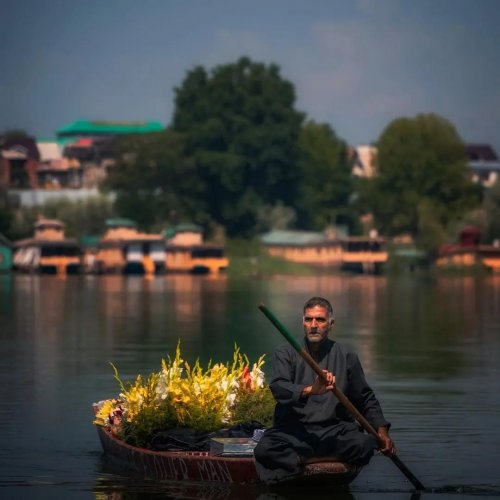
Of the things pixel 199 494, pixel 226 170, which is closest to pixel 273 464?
pixel 199 494

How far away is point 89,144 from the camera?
190m

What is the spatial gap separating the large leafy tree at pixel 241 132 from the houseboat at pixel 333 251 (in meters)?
3.92

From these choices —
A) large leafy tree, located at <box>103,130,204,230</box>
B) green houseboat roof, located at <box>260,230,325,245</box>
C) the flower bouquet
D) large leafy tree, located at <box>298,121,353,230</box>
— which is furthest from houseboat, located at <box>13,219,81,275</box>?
the flower bouquet

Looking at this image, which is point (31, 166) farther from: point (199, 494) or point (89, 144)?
point (199, 494)

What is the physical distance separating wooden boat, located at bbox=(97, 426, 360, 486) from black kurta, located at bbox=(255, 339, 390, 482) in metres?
0.15

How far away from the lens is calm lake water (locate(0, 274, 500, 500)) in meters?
20.5

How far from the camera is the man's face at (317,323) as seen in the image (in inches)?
690

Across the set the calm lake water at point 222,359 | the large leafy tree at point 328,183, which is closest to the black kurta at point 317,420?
the calm lake water at point 222,359

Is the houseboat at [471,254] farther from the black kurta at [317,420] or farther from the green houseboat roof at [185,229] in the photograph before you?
the black kurta at [317,420]

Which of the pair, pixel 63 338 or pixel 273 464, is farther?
pixel 63 338

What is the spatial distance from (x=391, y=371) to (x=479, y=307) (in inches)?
1267

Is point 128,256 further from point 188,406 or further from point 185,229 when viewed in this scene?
point 188,406

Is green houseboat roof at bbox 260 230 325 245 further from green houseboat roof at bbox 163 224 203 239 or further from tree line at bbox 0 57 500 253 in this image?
green houseboat roof at bbox 163 224 203 239

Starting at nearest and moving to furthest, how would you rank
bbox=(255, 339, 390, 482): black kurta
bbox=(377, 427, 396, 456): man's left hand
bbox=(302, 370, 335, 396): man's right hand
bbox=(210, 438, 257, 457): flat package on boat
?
bbox=(302, 370, 335, 396): man's right hand < bbox=(255, 339, 390, 482): black kurta < bbox=(377, 427, 396, 456): man's left hand < bbox=(210, 438, 257, 457): flat package on boat
